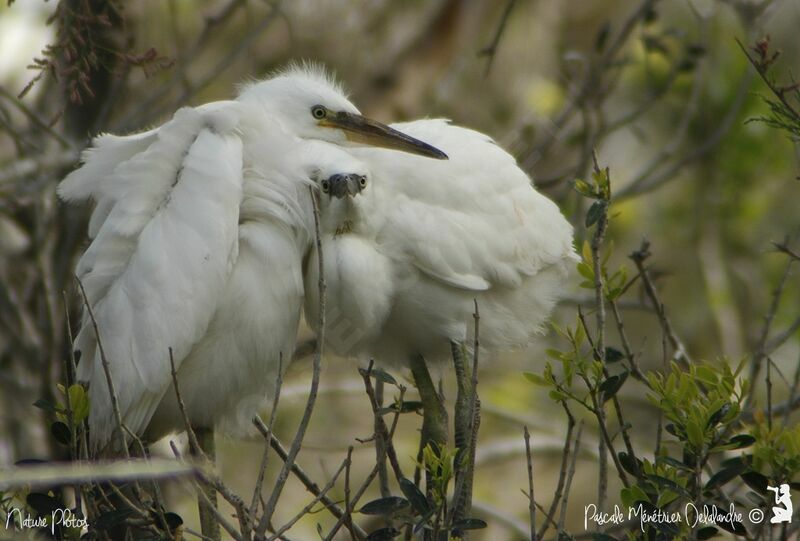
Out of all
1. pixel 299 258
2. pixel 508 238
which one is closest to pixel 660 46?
pixel 508 238

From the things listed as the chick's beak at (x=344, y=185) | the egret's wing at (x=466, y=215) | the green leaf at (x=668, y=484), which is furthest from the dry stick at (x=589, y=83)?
the green leaf at (x=668, y=484)

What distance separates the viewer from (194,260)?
2.38 m

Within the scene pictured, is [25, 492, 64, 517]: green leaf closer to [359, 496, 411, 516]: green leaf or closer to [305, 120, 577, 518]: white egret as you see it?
[359, 496, 411, 516]: green leaf

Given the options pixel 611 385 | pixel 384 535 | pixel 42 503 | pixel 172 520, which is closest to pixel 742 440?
pixel 611 385

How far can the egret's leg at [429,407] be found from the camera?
9.07 feet

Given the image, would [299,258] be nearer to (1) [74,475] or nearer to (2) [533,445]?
(1) [74,475]

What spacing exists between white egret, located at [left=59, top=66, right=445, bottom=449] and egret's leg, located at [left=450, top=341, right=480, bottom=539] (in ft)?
1.50

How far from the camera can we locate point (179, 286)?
2.37 m

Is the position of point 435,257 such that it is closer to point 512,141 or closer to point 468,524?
point 468,524

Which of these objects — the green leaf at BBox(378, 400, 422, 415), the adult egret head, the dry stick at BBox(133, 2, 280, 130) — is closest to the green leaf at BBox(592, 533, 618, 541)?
the green leaf at BBox(378, 400, 422, 415)

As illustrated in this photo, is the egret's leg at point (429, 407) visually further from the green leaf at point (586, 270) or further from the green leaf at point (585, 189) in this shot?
the green leaf at point (585, 189)

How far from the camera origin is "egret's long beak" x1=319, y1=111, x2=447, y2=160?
273 centimetres

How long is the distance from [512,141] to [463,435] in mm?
2366

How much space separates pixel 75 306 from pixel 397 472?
210cm
